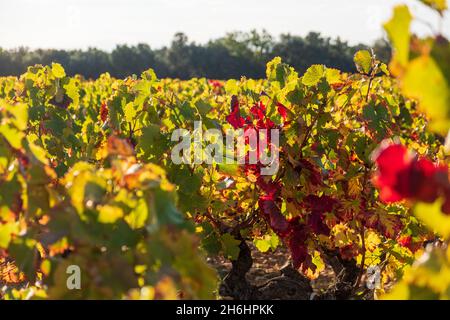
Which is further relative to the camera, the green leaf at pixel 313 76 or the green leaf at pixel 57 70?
the green leaf at pixel 57 70

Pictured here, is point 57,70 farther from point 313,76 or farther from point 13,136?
point 13,136

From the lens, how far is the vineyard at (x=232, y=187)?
1139mm

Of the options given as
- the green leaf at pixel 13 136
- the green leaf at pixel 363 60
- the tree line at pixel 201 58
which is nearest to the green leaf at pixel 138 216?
the green leaf at pixel 13 136

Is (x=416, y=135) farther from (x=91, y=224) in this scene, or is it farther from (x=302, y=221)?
(x=91, y=224)

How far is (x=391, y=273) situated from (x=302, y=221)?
0.52 meters

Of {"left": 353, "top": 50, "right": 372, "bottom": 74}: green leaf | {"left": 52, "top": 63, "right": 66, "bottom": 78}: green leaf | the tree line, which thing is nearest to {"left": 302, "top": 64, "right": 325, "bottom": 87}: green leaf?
{"left": 353, "top": 50, "right": 372, "bottom": 74}: green leaf

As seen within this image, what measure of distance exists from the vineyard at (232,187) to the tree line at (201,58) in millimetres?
38985

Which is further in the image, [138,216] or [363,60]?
[363,60]

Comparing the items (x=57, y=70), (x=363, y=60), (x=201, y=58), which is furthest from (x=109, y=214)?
(x=201, y=58)

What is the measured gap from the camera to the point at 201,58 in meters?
45.9

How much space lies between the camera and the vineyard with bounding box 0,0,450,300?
1139 mm

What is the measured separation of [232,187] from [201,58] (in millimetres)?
43161

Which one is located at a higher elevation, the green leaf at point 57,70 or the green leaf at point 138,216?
the green leaf at point 57,70

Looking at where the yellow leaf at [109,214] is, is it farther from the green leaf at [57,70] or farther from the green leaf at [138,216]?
the green leaf at [57,70]
